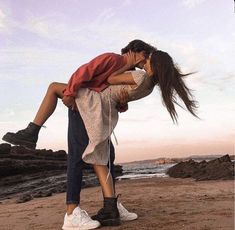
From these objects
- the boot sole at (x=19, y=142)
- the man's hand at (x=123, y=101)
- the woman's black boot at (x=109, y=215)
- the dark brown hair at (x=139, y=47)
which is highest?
the dark brown hair at (x=139, y=47)

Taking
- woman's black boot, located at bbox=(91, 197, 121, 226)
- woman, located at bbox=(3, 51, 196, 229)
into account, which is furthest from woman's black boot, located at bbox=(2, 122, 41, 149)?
woman's black boot, located at bbox=(91, 197, 121, 226)

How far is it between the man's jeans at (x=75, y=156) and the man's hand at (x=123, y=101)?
1.50 feet

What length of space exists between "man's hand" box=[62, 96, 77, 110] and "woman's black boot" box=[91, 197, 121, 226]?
1.05m

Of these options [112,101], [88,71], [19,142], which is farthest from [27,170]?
[88,71]

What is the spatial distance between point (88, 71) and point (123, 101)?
51cm

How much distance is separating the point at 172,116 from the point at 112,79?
745 mm

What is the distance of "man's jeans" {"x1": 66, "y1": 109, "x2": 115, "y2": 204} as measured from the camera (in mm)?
4039

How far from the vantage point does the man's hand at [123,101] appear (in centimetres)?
408

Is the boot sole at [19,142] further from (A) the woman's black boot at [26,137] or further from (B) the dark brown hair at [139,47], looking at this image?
(B) the dark brown hair at [139,47]

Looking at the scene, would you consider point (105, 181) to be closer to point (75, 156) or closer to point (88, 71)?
point (75, 156)

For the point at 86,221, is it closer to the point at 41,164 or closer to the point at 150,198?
the point at 150,198

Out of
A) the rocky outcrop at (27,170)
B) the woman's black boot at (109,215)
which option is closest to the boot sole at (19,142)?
the woman's black boot at (109,215)

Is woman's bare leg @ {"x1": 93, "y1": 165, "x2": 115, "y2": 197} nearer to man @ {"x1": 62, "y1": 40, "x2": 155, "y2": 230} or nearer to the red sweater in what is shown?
man @ {"x1": 62, "y1": 40, "x2": 155, "y2": 230}

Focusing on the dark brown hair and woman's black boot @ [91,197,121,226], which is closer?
woman's black boot @ [91,197,121,226]
